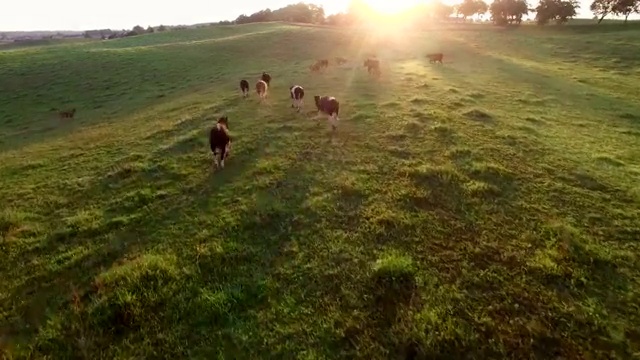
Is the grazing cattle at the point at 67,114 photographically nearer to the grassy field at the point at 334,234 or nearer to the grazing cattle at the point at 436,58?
the grassy field at the point at 334,234

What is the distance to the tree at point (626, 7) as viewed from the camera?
7931cm

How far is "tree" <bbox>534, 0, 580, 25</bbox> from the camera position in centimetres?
7719

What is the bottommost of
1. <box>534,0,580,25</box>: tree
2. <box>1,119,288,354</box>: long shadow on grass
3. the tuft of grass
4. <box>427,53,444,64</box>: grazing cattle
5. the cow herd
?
<box>1,119,288,354</box>: long shadow on grass

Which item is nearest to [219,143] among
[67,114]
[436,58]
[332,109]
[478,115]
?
[332,109]

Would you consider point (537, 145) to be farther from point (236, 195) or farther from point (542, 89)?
point (542, 89)

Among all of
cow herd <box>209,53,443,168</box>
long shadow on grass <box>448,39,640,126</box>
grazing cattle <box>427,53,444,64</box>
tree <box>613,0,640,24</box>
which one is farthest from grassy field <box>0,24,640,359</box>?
tree <box>613,0,640,24</box>

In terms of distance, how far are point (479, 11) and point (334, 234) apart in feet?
404

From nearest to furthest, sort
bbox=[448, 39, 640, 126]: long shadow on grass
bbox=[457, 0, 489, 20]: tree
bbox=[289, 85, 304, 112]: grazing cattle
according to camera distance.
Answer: bbox=[289, 85, 304, 112]: grazing cattle → bbox=[448, 39, 640, 126]: long shadow on grass → bbox=[457, 0, 489, 20]: tree

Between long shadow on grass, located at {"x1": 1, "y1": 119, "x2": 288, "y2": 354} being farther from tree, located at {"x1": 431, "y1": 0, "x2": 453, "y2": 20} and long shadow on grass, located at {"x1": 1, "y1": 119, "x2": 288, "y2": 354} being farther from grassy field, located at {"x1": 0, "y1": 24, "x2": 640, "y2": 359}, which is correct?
tree, located at {"x1": 431, "y1": 0, "x2": 453, "y2": 20}

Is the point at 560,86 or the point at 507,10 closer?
the point at 560,86

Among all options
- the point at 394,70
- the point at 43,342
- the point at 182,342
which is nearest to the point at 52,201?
the point at 43,342

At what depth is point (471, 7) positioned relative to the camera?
11775cm

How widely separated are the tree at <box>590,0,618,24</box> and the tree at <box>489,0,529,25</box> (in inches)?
503

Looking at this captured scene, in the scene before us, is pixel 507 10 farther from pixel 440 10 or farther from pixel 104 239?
pixel 104 239
